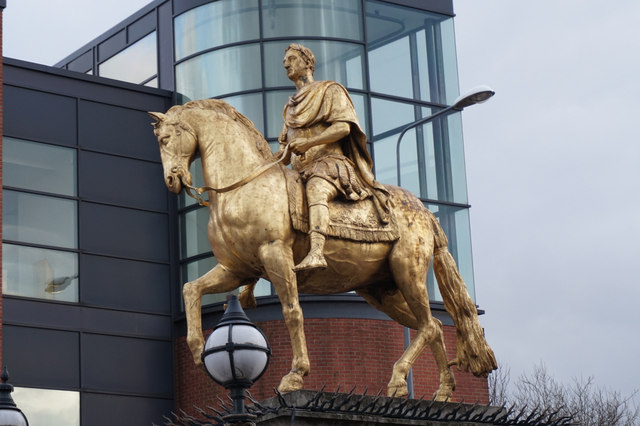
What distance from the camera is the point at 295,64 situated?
13.9 meters

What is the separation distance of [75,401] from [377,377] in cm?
630

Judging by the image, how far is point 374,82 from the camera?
29391 mm

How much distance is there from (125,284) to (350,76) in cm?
674

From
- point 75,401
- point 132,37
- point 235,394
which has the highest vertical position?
point 132,37

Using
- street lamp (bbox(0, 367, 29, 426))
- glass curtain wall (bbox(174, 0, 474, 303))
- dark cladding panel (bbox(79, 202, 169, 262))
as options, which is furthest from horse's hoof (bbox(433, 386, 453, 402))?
dark cladding panel (bbox(79, 202, 169, 262))

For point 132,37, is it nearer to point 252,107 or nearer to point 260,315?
point 252,107

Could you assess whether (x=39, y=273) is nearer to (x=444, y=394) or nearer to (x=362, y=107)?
(x=362, y=107)

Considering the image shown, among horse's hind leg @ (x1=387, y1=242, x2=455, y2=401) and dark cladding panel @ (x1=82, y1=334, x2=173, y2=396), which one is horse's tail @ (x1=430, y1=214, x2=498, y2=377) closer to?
horse's hind leg @ (x1=387, y1=242, x2=455, y2=401)

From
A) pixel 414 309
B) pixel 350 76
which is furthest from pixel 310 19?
pixel 414 309

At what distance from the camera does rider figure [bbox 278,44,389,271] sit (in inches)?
521

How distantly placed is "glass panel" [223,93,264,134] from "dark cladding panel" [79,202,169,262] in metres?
3.16

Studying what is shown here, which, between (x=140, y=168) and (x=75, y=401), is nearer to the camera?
(x=75, y=401)

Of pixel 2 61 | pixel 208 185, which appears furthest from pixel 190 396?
pixel 208 185

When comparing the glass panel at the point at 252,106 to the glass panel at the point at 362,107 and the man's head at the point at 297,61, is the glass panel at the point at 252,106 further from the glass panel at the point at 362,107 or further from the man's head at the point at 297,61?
the man's head at the point at 297,61
